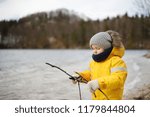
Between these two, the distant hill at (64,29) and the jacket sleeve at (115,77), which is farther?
the distant hill at (64,29)

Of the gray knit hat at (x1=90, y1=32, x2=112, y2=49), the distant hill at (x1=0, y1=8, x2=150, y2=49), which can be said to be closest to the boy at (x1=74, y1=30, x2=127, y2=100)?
the gray knit hat at (x1=90, y1=32, x2=112, y2=49)

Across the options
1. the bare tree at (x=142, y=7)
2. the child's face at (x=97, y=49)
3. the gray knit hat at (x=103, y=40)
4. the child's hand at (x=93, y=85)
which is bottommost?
the child's hand at (x=93, y=85)

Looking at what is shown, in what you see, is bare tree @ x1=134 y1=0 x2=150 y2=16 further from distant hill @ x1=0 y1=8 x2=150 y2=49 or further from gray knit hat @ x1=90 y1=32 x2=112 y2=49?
gray knit hat @ x1=90 y1=32 x2=112 y2=49

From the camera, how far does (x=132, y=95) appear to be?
217cm

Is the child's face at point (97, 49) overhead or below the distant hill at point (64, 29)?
below

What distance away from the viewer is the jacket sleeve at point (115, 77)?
1314mm

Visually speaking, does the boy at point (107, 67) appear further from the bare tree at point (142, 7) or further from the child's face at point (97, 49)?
the bare tree at point (142, 7)

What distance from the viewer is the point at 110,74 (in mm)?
1365

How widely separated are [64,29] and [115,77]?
2.95 ft

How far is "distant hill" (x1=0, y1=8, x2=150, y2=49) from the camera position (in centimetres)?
200

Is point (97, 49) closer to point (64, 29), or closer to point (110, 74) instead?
point (110, 74)

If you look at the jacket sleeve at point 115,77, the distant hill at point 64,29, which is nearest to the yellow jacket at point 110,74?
the jacket sleeve at point 115,77

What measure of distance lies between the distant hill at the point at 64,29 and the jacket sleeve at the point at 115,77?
648mm

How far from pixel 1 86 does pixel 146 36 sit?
884mm
